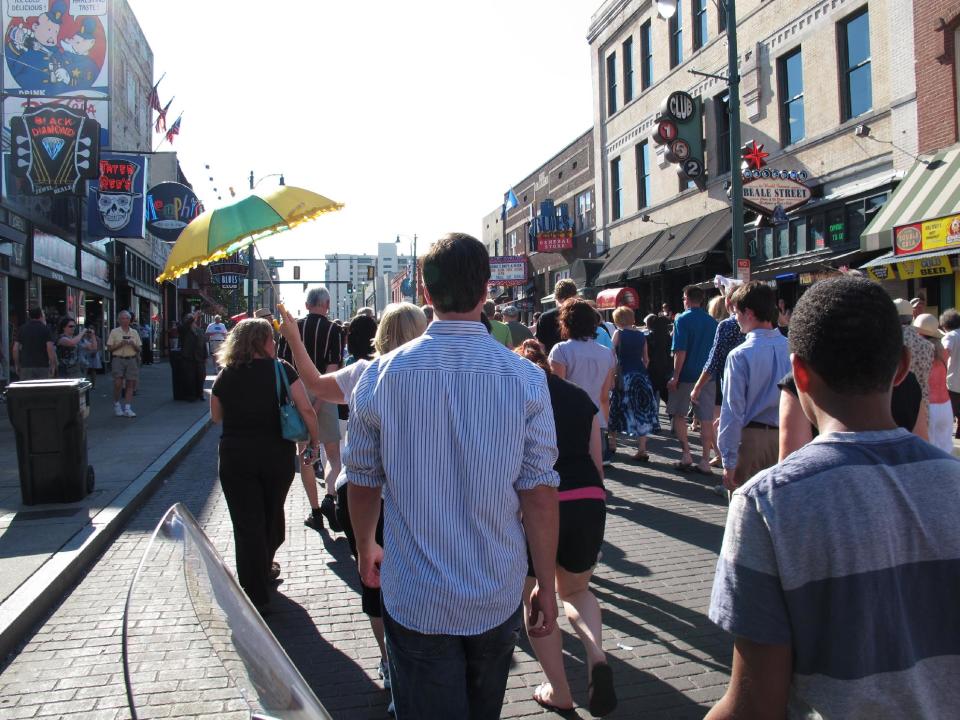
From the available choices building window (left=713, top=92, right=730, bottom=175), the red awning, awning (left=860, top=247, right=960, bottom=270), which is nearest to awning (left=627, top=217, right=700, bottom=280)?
the red awning

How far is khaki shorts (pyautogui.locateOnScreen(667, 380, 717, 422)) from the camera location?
819cm

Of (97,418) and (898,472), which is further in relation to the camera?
(97,418)

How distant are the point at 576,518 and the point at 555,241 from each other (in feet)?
101

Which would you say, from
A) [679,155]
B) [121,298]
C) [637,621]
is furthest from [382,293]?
[637,621]

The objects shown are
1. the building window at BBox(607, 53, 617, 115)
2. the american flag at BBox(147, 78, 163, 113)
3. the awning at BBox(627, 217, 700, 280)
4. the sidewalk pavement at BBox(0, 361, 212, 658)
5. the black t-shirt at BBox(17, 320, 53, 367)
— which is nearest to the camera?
the sidewalk pavement at BBox(0, 361, 212, 658)

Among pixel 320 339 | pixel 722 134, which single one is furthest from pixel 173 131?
pixel 320 339

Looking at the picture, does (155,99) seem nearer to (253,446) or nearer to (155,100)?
(155,100)

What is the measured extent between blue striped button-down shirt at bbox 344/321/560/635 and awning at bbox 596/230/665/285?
23037mm

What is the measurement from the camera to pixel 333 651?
4.25 m

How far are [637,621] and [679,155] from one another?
1861cm

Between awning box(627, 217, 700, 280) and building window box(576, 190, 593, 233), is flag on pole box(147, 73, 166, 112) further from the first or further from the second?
awning box(627, 217, 700, 280)

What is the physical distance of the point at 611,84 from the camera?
93.5 feet

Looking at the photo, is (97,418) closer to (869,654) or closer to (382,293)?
(869,654)

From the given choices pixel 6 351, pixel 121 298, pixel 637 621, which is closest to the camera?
pixel 637 621
